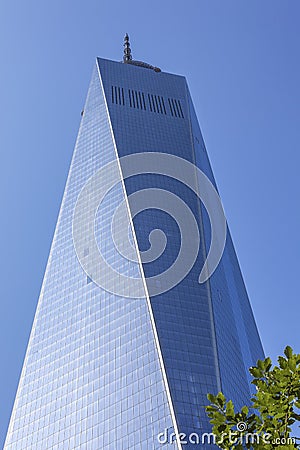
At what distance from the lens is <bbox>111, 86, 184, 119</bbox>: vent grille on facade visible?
98375mm

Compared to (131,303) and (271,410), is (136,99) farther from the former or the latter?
(271,410)

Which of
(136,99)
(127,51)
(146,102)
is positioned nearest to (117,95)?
(136,99)

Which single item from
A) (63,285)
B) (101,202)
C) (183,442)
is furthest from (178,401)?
(101,202)

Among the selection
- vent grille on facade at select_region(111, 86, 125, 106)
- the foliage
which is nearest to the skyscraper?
vent grille on facade at select_region(111, 86, 125, 106)

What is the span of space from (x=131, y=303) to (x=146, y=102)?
149ft

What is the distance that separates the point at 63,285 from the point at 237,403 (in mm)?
28186

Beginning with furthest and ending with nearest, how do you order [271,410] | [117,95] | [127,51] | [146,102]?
[127,51] → [146,102] → [117,95] → [271,410]

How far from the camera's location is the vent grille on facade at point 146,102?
9838 centimetres

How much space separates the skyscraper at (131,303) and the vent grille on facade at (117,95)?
1175mm

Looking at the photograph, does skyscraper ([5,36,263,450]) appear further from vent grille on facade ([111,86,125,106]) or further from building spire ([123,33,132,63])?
building spire ([123,33,132,63])

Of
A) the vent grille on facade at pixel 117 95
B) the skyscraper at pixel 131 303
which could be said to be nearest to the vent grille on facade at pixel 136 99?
the skyscraper at pixel 131 303

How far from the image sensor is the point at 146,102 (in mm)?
100500

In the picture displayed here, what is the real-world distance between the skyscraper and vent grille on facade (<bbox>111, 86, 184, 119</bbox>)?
1.21 ft


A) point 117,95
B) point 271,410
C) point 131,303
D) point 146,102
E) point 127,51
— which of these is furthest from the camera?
point 127,51
